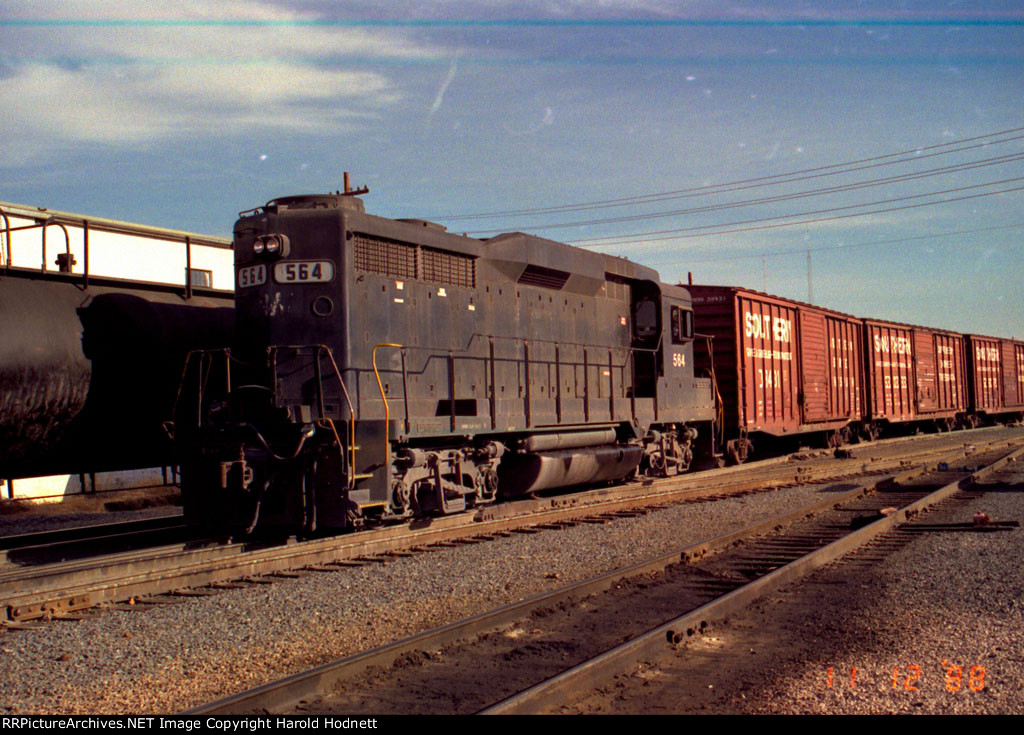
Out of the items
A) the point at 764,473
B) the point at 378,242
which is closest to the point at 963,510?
the point at 764,473

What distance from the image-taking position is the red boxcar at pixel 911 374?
25.9 metres

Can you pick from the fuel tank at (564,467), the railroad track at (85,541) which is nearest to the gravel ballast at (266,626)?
the fuel tank at (564,467)

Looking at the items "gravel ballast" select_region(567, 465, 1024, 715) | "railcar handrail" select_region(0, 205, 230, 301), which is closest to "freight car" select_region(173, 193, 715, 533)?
"railcar handrail" select_region(0, 205, 230, 301)

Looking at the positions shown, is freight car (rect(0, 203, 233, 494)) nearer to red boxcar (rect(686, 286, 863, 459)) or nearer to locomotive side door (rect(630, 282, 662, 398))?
locomotive side door (rect(630, 282, 662, 398))

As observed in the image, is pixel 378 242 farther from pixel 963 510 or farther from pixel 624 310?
pixel 963 510

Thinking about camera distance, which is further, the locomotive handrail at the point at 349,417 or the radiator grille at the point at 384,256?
the radiator grille at the point at 384,256

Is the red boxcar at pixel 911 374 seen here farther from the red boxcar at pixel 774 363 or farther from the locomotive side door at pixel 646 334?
the locomotive side door at pixel 646 334

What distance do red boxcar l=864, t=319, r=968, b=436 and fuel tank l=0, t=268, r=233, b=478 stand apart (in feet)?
67.6

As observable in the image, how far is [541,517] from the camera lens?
1103 cm

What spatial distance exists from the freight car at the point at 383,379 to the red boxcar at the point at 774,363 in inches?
209

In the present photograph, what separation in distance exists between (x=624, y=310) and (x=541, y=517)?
4.88 meters

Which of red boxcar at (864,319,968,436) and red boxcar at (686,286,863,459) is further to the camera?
red boxcar at (864,319,968,436)
